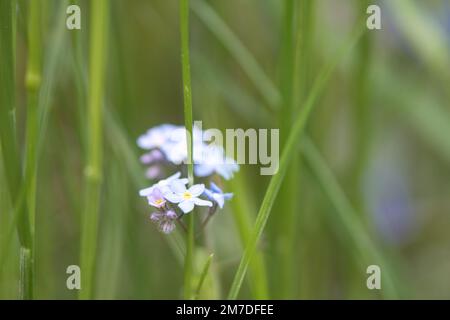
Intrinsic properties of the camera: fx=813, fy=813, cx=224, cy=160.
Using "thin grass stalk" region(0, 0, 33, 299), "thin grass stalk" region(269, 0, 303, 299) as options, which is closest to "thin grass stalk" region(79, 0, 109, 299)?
"thin grass stalk" region(0, 0, 33, 299)

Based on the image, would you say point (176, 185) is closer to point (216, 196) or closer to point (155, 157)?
point (216, 196)

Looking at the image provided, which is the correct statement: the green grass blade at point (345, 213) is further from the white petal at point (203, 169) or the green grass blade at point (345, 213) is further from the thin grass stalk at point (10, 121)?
the thin grass stalk at point (10, 121)

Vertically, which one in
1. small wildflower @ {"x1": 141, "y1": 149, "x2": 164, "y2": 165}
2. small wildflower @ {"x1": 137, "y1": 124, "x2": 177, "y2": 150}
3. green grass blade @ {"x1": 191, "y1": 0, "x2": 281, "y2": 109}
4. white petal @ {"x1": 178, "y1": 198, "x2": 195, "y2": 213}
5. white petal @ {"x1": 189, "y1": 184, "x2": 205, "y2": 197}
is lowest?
white petal @ {"x1": 178, "y1": 198, "x2": 195, "y2": 213}

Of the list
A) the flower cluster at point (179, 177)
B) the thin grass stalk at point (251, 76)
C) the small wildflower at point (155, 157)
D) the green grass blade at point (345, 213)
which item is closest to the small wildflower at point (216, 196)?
the flower cluster at point (179, 177)

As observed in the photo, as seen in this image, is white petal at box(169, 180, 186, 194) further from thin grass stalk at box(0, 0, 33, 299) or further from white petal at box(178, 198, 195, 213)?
thin grass stalk at box(0, 0, 33, 299)

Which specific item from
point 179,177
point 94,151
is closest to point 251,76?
point 179,177

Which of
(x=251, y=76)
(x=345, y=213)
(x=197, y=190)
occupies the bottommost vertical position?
(x=345, y=213)
